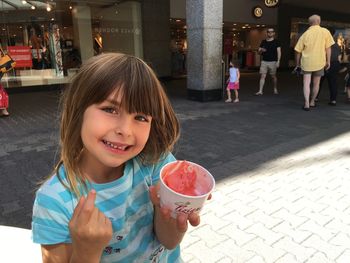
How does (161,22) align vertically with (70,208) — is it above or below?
above

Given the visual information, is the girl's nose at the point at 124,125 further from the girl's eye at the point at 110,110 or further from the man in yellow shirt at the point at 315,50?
the man in yellow shirt at the point at 315,50

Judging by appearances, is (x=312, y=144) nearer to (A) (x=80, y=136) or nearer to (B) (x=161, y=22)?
(A) (x=80, y=136)

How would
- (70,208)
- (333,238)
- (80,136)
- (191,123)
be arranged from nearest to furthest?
(70,208)
(80,136)
(333,238)
(191,123)

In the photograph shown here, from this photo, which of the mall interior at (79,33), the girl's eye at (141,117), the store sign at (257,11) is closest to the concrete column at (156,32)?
the mall interior at (79,33)

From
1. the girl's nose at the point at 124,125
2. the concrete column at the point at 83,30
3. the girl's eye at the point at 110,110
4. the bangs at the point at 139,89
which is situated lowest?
the girl's nose at the point at 124,125

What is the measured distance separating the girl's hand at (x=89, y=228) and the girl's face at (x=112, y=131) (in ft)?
0.81

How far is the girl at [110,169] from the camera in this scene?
1.14 metres

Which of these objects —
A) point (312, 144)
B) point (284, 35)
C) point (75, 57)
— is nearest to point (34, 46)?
point (75, 57)

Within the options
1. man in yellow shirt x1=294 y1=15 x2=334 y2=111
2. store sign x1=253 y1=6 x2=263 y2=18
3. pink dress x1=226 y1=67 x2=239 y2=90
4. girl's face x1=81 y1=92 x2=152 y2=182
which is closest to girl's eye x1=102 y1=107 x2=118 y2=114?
girl's face x1=81 y1=92 x2=152 y2=182

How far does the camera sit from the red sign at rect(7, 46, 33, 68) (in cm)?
1226

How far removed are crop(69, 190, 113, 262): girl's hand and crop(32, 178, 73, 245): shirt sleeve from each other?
137 millimetres

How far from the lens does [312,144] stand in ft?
17.3

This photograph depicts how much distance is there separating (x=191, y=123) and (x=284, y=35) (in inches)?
635

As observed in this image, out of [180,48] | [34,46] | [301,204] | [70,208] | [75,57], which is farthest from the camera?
[180,48]
